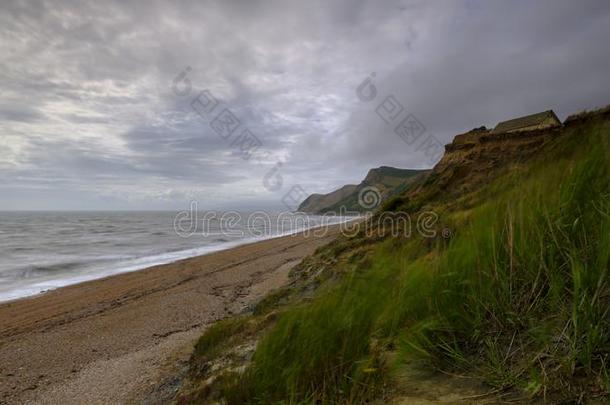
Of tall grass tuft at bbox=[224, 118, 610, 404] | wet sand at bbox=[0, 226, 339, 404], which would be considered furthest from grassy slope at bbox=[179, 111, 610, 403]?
wet sand at bbox=[0, 226, 339, 404]

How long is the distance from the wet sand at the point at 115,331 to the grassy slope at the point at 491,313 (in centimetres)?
343

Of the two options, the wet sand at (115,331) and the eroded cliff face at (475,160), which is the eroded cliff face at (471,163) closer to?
the eroded cliff face at (475,160)

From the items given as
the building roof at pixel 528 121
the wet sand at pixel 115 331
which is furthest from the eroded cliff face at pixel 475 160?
the wet sand at pixel 115 331

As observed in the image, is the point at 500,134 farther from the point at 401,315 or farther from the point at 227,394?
the point at 227,394

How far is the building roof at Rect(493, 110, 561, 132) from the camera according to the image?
1330cm

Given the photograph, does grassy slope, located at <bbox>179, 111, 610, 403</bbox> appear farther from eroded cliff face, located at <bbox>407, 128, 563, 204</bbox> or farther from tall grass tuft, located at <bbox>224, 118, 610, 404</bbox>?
eroded cliff face, located at <bbox>407, 128, 563, 204</bbox>

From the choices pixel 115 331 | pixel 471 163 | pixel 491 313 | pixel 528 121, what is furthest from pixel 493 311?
pixel 528 121

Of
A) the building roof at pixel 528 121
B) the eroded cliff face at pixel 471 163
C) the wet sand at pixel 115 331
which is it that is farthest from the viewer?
the building roof at pixel 528 121

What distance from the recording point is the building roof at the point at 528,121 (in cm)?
1330

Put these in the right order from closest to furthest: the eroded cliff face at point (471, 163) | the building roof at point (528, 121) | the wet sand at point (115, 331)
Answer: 1. the wet sand at point (115, 331)
2. the eroded cliff face at point (471, 163)
3. the building roof at point (528, 121)

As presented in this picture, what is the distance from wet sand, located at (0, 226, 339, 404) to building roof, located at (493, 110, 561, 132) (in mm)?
11655

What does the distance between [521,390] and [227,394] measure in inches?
78.3

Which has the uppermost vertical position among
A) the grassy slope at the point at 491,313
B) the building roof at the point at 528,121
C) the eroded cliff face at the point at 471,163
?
the building roof at the point at 528,121

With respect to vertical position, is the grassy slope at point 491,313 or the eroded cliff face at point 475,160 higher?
the eroded cliff face at point 475,160
